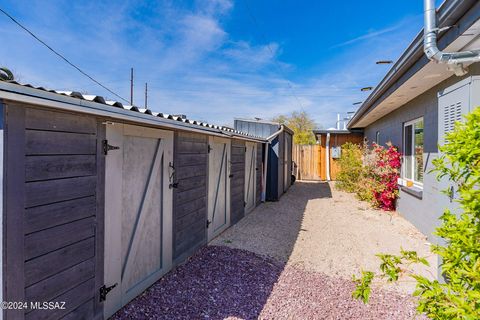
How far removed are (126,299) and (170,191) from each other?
1341 millimetres

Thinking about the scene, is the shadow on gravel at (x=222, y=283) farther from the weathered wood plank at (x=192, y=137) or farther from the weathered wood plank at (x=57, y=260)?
the weathered wood plank at (x=192, y=137)

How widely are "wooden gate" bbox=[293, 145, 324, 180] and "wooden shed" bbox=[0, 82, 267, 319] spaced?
1275cm

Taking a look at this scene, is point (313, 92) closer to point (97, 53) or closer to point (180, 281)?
point (97, 53)

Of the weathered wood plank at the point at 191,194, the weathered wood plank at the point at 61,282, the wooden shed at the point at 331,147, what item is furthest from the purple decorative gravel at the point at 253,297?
the wooden shed at the point at 331,147

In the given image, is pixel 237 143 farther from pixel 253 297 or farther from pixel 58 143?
pixel 58 143

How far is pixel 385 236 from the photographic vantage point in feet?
18.8

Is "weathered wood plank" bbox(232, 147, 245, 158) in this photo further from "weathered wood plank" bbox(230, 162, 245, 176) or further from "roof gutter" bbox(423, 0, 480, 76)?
"roof gutter" bbox(423, 0, 480, 76)

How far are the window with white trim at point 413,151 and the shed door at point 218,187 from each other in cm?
418

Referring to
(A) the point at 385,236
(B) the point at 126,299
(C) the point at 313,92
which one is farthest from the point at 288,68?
(B) the point at 126,299

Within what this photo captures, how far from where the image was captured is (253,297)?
325cm

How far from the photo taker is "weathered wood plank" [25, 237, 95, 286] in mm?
1945

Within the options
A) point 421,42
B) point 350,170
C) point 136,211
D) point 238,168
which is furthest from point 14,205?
point 350,170

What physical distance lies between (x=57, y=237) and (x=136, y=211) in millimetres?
1030

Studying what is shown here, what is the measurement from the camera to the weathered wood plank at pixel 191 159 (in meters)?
4.11
